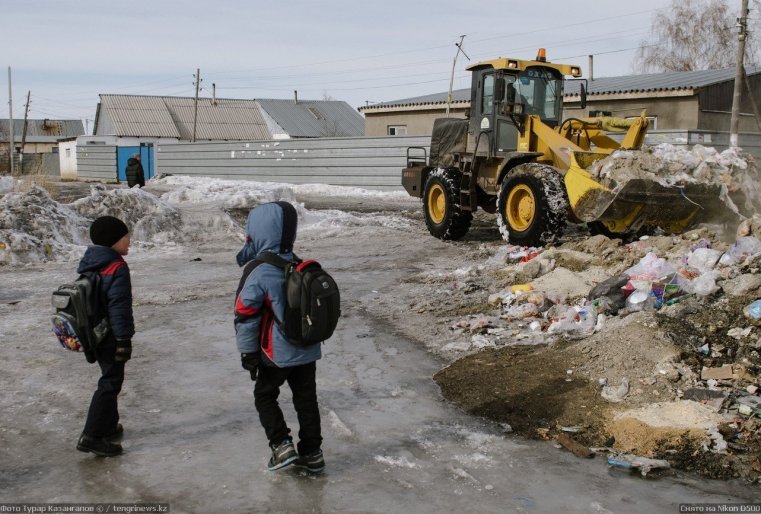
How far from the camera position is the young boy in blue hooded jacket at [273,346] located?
4176 mm

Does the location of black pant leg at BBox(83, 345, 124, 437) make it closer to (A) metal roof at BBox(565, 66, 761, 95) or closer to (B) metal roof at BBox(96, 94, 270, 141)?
(A) metal roof at BBox(565, 66, 761, 95)

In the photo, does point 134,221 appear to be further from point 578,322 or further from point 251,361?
point 251,361

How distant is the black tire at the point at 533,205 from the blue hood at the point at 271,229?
737 cm

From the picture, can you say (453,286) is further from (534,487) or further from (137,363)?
(534,487)

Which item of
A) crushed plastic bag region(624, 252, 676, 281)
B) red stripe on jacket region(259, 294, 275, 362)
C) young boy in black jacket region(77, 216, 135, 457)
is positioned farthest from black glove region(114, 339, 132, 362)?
crushed plastic bag region(624, 252, 676, 281)

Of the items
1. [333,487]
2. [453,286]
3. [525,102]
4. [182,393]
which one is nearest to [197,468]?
[333,487]

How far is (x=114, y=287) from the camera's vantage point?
4.56 meters

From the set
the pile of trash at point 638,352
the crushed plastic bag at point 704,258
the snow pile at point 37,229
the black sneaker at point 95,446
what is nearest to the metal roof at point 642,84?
the snow pile at point 37,229

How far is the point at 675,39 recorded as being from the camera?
158 ft

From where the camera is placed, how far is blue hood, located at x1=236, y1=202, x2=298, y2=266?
14.0 ft

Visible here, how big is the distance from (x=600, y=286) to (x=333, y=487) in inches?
176

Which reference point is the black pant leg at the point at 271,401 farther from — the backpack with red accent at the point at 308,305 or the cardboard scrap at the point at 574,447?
the cardboard scrap at the point at 574,447

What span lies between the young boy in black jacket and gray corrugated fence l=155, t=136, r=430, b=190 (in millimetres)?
19679

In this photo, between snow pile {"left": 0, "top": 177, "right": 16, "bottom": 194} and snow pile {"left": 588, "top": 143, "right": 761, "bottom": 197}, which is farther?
snow pile {"left": 0, "top": 177, "right": 16, "bottom": 194}
